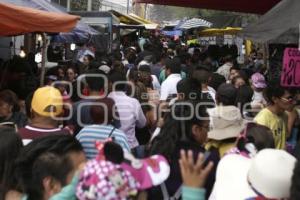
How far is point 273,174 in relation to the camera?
238cm

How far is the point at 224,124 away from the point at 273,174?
6.21 feet

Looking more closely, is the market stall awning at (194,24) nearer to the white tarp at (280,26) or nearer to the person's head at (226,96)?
the white tarp at (280,26)

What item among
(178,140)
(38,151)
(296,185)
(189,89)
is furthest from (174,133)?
(189,89)

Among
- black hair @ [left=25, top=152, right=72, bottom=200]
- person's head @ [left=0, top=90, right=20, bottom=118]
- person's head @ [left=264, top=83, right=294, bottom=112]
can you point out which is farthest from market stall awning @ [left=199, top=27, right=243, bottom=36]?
black hair @ [left=25, top=152, right=72, bottom=200]

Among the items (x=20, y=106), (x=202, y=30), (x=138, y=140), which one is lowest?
(x=138, y=140)

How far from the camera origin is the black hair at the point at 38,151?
9.86 ft

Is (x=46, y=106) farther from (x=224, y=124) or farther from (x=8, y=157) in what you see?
(x=224, y=124)

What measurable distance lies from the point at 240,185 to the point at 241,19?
24.5 m

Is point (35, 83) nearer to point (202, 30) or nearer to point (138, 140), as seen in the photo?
point (138, 140)

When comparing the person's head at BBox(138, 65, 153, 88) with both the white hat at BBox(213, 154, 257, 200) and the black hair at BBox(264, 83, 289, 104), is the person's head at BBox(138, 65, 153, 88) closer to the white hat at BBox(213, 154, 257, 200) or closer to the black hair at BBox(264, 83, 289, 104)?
the black hair at BBox(264, 83, 289, 104)

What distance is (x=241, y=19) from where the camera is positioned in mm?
26703

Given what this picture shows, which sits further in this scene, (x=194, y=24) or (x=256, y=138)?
(x=194, y=24)

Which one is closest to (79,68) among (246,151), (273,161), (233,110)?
(233,110)

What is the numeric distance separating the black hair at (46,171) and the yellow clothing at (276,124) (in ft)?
10.2
